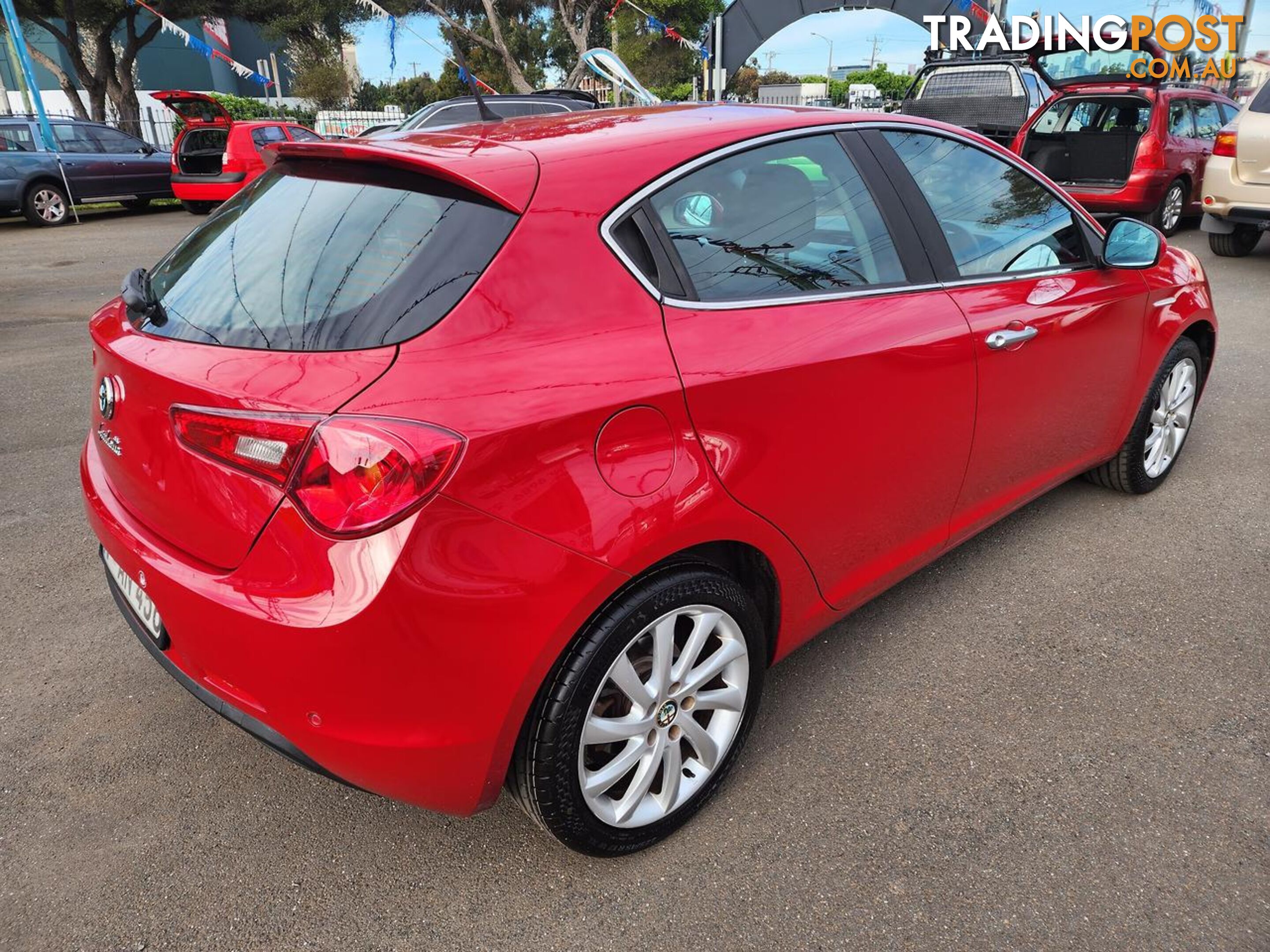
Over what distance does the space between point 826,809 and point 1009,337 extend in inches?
58.1

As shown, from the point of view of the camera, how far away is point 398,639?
5.25ft

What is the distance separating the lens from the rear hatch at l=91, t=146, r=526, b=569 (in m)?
1.69

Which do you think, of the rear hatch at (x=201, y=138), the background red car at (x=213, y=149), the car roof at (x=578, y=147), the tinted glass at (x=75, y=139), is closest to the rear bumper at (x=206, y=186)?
the background red car at (x=213, y=149)

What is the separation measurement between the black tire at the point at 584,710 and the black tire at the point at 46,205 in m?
14.2

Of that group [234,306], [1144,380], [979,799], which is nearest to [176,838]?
[234,306]

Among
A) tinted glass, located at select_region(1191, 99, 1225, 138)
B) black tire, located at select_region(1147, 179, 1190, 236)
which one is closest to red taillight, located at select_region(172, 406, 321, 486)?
black tire, located at select_region(1147, 179, 1190, 236)

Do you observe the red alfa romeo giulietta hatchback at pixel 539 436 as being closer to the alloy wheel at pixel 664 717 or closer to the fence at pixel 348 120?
the alloy wheel at pixel 664 717

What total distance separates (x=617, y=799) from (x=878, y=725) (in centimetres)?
86

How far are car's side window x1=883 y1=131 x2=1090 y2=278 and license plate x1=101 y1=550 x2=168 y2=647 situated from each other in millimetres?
2284

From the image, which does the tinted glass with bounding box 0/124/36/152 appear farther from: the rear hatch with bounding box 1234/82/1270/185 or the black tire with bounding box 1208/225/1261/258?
the black tire with bounding box 1208/225/1261/258

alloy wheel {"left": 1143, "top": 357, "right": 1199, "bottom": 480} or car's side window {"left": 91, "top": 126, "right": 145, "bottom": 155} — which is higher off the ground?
car's side window {"left": 91, "top": 126, "right": 145, "bottom": 155}

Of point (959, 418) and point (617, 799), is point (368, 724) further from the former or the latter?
point (959, 418)

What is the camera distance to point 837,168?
2.47 meters

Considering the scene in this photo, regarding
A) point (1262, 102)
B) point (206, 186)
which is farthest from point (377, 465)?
point (206, 186)
